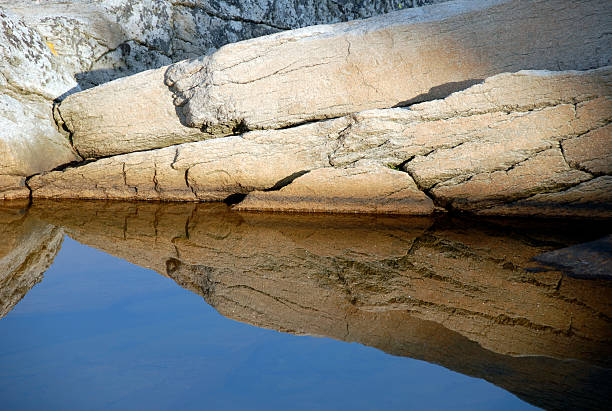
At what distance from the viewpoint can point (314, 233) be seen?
9.50 ft

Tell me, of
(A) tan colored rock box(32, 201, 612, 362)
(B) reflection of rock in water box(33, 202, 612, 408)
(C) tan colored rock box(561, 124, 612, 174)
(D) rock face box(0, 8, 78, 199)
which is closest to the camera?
(B) reflection of rock in water box(33, 202, 612, 408)

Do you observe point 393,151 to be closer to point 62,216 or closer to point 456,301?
point 456,301

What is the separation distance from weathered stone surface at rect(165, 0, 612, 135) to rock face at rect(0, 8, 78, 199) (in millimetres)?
994

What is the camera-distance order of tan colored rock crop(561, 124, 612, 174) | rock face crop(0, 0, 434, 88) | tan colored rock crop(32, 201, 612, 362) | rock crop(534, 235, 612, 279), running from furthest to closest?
rock face crop(0, 0, 434, 88) < tan colored rock crop(561, 124, 612, 174) < rock crop(534, 235, 612, 279) < tan colored rock crop(32, 201, 612, 362)

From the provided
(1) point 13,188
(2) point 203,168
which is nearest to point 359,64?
(2) point 203,168

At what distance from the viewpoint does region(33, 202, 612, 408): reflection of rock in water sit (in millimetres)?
1556

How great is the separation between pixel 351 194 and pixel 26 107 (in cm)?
234

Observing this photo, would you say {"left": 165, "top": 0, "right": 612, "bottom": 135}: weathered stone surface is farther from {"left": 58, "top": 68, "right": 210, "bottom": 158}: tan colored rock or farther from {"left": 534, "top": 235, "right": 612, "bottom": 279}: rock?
{"left": 534, "top": 235, "right": 612, "bottom": 279}: rock

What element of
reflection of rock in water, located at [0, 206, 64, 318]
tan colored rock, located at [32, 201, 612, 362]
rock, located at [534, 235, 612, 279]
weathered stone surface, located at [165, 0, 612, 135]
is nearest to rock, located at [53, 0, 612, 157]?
weathered stone surface, located at [165, 0, 612, 135]

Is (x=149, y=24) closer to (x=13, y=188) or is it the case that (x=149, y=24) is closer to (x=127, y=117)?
(x=127, y=117)

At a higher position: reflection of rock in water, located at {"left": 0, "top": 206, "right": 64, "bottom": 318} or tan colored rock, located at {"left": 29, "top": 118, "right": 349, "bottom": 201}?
tan colored rock, located at {"left": 29, "top": 118, "right": 349, "bottom": 201}

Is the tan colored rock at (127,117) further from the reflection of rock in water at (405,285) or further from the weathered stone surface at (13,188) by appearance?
the reflection of rock in water at (405,285)

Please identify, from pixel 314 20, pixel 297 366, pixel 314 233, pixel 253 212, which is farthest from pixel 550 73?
pixel 314 20

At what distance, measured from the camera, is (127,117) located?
3879mm
